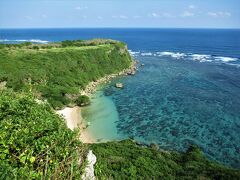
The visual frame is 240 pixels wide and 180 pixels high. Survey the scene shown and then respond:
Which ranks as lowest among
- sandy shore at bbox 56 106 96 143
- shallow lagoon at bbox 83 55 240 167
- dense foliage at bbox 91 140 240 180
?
shallow lagoon at bbox 83 55 240 167

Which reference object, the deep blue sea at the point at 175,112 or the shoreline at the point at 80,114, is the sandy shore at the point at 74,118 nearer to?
the shoreline at the point at 80,114

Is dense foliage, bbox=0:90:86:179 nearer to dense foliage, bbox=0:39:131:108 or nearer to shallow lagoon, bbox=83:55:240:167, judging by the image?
shallow lagoon, bbox=83:55:240:167

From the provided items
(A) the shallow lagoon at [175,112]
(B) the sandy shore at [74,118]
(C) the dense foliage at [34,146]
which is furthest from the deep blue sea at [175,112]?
(C) the dense foliage at [34,146]

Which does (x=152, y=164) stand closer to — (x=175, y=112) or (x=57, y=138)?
(x=57, y=138)

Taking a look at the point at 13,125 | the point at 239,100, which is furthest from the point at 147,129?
the point at 13,125

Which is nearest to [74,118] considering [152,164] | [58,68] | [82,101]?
[82,101]

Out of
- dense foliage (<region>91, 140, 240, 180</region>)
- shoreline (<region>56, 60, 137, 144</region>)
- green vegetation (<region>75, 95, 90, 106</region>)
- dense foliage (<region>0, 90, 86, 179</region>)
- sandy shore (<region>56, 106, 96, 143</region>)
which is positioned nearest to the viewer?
dense foliage (<region>0, 90, 86, 179</region>)

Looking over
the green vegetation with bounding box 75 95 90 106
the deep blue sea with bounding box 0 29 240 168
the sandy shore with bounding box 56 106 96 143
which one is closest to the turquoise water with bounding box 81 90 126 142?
the deep blue sea with bounding box 0 29 240 168
